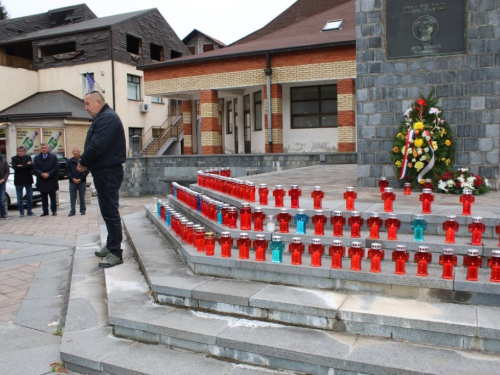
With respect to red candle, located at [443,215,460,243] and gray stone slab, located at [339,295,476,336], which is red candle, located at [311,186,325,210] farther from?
gray stone slab, located at [339,295,476,336]

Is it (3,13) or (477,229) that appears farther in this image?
(3,13)

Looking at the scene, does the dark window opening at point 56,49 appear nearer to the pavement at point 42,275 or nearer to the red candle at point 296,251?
the pavement at point 42,275

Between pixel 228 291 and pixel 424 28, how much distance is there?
550 centimetres

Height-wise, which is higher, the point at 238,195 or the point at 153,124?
the point at 153,124

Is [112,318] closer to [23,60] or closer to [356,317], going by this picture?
[356,317]

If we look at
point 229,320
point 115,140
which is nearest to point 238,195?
point 115,140

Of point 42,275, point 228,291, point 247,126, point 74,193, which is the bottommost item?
point 42,275

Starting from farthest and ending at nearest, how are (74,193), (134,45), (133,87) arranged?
(134,45) → (133,87) → (74,193)

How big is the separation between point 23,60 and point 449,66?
109 ft

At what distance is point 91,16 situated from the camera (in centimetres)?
3944

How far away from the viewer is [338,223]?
15.2 feet

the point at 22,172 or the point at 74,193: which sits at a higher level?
the point at 22,172

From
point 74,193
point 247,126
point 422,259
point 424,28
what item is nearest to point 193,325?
point 422,259

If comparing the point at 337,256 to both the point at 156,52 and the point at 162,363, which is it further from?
the point at 156,52
